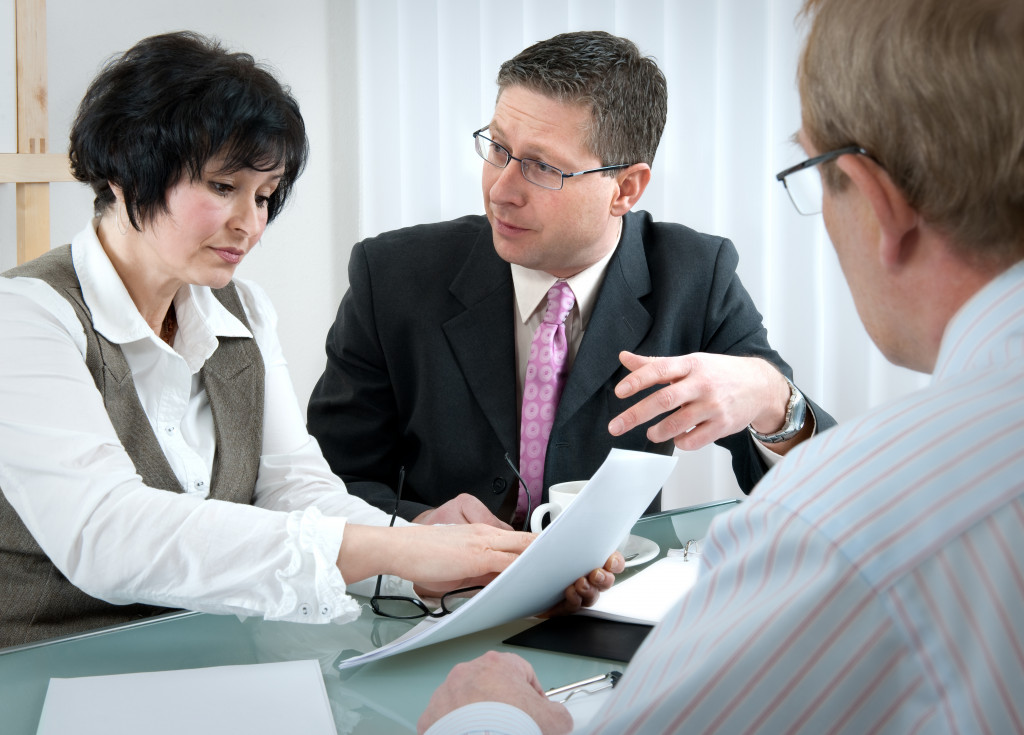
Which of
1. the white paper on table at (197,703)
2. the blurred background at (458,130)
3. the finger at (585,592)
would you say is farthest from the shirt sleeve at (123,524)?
the blurred background at (458,130)

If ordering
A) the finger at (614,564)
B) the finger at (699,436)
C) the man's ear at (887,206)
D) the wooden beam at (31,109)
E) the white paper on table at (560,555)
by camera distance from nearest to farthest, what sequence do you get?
the man's ear at (887,206)
the white paper on table at (560,555)
the finger at (614,564)
the finger at (699,436)
the wooden beam at (31,109)

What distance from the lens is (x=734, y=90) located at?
271cm

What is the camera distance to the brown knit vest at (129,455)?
4.06ft

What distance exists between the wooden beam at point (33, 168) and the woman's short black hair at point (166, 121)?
0.87 meters

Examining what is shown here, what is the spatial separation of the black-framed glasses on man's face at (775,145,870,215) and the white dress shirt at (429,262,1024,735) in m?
0.19

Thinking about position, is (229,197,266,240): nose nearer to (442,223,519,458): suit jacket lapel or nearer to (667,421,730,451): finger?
(442,223,519,458): suit jacket lapel

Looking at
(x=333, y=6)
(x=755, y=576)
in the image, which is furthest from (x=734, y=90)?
(x=755, y=576)

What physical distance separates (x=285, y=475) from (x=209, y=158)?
499 mm

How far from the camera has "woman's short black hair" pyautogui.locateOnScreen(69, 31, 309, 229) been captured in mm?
1357

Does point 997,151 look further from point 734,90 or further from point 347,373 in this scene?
point 734,90

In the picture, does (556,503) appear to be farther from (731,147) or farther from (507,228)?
Answer: (731,147)

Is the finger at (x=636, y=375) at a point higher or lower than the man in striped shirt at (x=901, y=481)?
Result: lower

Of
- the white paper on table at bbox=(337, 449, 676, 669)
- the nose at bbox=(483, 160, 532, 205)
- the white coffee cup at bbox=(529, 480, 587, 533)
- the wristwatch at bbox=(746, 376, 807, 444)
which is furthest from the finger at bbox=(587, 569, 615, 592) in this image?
the nose at bbox=(483, 160, 532, 205)

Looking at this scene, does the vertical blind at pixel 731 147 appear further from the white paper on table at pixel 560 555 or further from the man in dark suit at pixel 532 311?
the white paper on table at pixel 560 555
